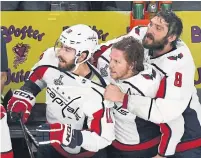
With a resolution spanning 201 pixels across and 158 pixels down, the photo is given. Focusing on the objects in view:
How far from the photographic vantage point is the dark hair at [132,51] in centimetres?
196

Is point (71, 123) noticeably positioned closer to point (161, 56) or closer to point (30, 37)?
point (161, 56)

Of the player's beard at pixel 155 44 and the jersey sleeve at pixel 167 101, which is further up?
the player's beard at pixel 155 44

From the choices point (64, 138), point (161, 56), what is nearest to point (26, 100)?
point (64, 138)

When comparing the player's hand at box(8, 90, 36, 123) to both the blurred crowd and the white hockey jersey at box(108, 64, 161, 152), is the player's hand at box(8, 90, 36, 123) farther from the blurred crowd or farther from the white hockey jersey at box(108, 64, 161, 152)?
the blurred crowd

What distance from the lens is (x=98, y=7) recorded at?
2648mm

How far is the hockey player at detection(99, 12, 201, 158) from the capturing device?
198 cm

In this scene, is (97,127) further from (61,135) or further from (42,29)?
(42,29)

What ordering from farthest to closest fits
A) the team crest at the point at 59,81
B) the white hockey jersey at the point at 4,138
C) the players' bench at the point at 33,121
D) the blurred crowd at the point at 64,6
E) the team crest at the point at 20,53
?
1. the team crest at the point at 20,53
2. the blurred crowd at the point at 64,6
3. the players' bench at the point at 33,121
4. the team crest at the point at 59,81
5. the white hockey jersey at the point at 4,138

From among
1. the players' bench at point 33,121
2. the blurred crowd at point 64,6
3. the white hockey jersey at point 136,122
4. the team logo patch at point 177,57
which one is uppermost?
the blurred crowd at point 64,6

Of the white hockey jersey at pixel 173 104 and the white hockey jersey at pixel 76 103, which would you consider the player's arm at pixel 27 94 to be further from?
the white hockey jersey at pixel 173 104

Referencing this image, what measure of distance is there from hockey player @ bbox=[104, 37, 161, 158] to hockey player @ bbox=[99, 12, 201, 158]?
0.05 m

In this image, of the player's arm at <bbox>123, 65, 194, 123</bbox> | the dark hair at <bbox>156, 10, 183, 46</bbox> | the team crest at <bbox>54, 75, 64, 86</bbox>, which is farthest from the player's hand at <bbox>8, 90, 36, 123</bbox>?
the dark hair at <bbox>156, 10, 183, 46</bbox>

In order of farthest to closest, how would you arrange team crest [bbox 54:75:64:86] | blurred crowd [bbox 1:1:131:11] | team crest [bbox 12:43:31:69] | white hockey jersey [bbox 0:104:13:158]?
team crest [bbox 12:43:31:69] → blurred crowd [bbox 1:1:131:11] → team crest [bbox 54:75:64:86] → white hockey jersey [bbox 0:104:13:158]

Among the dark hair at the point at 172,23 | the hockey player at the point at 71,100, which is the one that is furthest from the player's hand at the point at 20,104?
Answer: the dark hair at the point at 172,23
